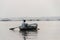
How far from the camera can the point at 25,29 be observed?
7.36 m

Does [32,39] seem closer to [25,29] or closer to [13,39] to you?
[13,39]

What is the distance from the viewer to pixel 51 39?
203 inches

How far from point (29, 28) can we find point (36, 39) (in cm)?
212

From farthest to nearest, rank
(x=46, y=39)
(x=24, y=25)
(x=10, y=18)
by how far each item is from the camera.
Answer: (x=10, y=18), (x=24, y=25), (x=46, y=39)

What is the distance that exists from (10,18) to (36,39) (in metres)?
14.9

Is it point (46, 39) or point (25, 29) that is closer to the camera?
point (46, 39)

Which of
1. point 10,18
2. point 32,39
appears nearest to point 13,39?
point 32,39

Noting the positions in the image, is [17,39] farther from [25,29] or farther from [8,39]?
[25,29]

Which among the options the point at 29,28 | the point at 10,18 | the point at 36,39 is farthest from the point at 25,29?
the point at 10,18

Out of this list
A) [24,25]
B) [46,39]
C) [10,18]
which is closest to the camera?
[46,39]

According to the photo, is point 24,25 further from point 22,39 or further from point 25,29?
point 22,39

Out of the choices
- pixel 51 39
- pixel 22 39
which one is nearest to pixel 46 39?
pixel 51 39

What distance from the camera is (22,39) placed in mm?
5160

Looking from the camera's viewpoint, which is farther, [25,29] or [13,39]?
[25,29]
